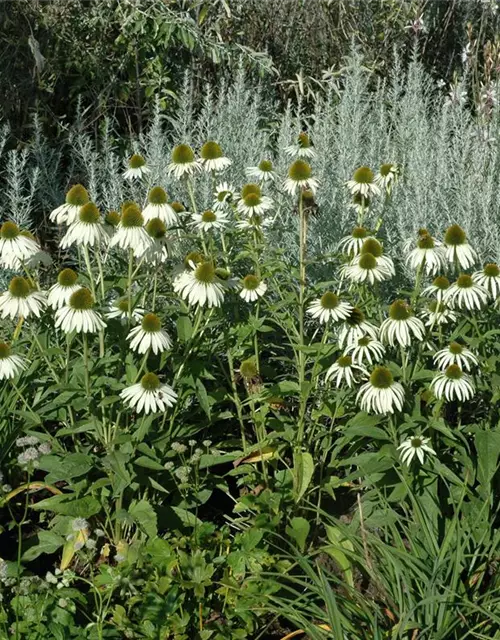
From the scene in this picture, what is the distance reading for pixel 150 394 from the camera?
249 centimetres

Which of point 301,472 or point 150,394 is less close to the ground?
point 150,394

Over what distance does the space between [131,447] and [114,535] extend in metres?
0.33

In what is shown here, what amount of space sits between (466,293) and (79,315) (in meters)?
1.07

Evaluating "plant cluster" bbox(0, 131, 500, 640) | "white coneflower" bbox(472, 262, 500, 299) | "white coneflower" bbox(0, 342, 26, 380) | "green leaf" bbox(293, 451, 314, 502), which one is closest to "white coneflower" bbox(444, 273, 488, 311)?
"plant cluster" bbox(0, 131, 500, 640)

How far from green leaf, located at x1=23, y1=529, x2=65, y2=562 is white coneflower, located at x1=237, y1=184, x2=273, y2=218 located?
112cm

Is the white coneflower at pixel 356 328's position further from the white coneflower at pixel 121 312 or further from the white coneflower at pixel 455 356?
the white coneflower at pixel 121 312

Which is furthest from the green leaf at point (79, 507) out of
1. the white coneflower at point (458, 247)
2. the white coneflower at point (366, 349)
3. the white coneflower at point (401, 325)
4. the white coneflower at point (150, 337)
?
the white coneflower at point (458, 247)

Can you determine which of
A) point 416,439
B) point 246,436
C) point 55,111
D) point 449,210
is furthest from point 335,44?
point 416,439

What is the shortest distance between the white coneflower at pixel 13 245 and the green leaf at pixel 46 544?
0.76 metres

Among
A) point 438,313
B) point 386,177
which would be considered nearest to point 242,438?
point 438,313

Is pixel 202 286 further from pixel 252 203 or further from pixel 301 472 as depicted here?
pixel 301 472

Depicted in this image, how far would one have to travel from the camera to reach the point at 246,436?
3.30m

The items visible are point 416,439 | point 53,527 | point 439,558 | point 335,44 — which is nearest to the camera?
point 439,558

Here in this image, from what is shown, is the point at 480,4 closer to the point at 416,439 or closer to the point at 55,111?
the point at 55,111
